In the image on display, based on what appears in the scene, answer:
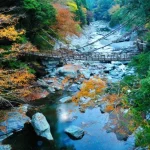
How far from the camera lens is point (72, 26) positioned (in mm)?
19609

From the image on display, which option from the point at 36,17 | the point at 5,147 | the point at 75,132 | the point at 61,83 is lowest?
the point at 5,147

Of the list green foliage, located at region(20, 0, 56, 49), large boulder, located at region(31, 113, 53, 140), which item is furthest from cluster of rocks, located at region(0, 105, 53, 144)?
green foliage, located at region(20, 0, 56, 49)

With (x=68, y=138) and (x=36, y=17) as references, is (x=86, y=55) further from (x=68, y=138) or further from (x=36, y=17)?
(x=68, y=138)

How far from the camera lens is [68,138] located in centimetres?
984

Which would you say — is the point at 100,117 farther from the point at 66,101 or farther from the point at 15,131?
the point at 15,131

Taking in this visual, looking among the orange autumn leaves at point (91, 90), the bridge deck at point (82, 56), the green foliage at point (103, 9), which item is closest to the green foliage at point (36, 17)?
the bridge deck at point (82, 56)

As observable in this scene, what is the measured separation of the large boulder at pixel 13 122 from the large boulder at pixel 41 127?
0.64 m

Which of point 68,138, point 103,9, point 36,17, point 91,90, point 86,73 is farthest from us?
point 103,9

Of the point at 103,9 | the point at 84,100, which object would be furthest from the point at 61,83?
the point at 103,9

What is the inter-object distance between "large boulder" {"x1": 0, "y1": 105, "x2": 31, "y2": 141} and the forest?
0.04 metres

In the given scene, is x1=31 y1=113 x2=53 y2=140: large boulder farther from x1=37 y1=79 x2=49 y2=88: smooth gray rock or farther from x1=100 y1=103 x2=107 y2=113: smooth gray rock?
x1=37 y1=79 x2=49 y2=88: smooth gray rock

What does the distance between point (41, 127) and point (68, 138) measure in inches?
48.1

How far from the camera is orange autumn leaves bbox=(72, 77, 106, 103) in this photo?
1293 cm

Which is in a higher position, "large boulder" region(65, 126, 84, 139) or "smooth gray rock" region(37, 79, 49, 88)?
"smooth gray rock" region(37, 79, 49, 88)
